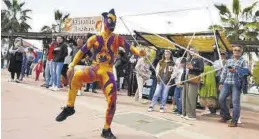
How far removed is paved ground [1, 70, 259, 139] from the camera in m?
5.28

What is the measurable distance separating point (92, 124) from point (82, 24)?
10736mm

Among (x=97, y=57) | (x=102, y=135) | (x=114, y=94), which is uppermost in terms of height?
(x=97, y=57)

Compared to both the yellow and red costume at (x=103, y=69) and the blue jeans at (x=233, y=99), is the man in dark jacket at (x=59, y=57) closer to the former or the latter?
the blue jeans at (x=233, y=99)

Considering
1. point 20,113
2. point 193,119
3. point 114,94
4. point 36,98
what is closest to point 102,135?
point 114,94

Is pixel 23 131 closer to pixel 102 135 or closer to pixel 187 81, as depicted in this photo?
pixel 102 135

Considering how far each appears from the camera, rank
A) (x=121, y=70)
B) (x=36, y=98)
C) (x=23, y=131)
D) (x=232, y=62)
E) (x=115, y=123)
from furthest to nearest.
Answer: (x=121, y=70) < (x=36, y=98) < (x=232, y=62) < (x=115, y=123) < (x=23, y=131)

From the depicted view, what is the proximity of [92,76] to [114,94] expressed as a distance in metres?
0.41

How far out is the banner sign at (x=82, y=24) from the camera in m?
15.9

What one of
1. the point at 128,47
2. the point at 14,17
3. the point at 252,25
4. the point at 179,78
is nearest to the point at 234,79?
the point at 179,78

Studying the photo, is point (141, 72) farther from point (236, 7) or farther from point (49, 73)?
point (236, 7)

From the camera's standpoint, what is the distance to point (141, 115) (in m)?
7.59

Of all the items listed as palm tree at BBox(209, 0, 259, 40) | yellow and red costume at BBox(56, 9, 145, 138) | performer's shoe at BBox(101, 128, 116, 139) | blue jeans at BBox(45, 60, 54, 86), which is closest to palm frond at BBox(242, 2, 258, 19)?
palm tree at BBox(209, 0, 259, 40)

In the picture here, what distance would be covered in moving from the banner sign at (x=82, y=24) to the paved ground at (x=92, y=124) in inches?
298

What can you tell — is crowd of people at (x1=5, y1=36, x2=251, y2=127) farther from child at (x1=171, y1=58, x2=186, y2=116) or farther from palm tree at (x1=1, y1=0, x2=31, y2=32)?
palm tree at (x1=1, y1=0, x2=31, y2=32)
